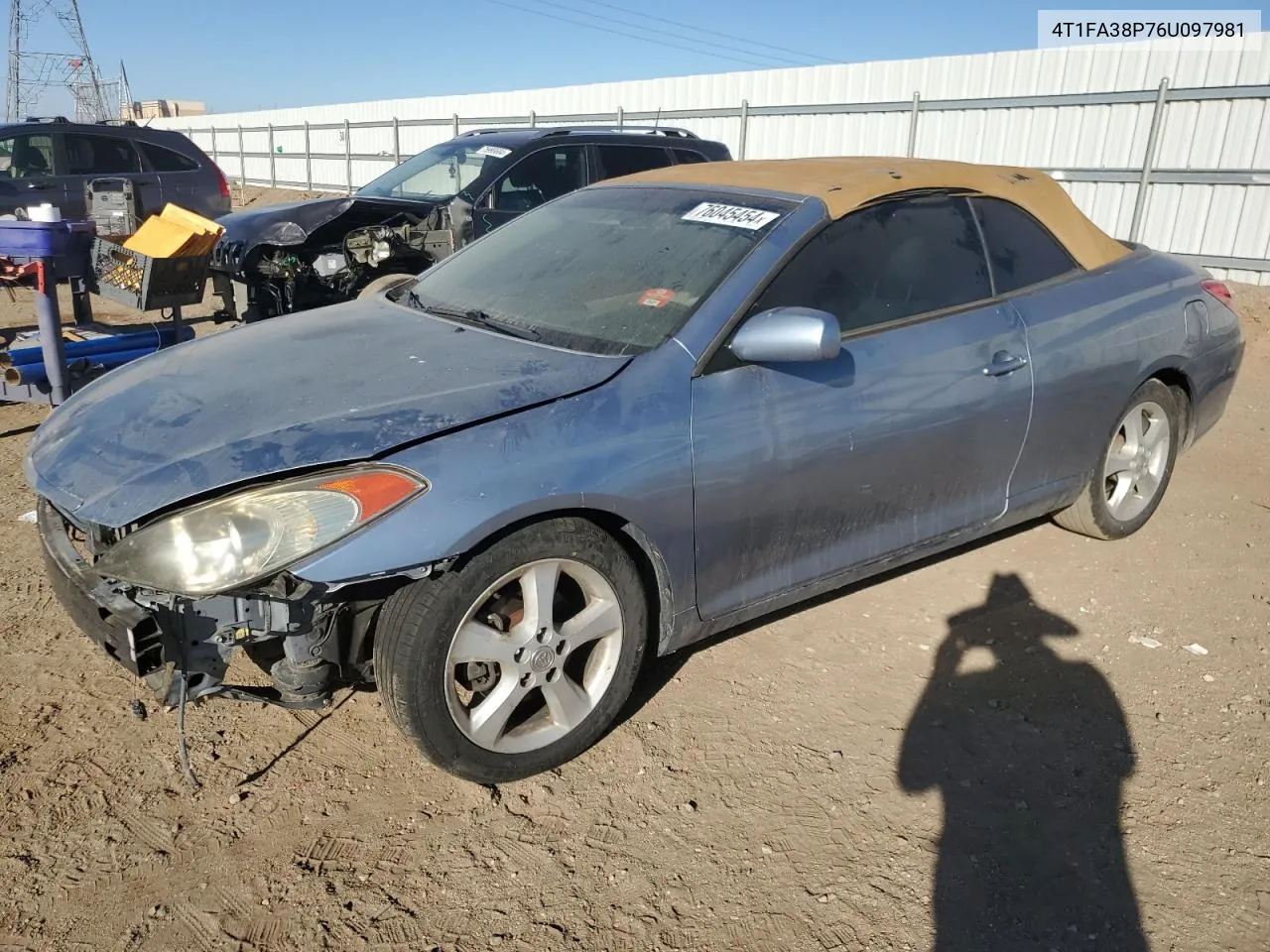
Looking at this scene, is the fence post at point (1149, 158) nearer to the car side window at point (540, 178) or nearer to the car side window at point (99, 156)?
the car side window at point (540, 178)

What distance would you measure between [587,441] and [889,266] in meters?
1.45

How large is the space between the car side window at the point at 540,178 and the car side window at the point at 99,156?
5.44 meters

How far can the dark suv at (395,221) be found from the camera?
7039mm

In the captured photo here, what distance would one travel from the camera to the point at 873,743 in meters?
2.95

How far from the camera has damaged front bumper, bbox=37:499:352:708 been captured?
2268 mm

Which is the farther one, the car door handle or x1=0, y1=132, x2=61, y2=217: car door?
x1=0, y1=132, x2=61, y2=217: car door

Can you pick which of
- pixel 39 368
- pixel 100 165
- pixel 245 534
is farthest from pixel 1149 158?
pixel 100 165

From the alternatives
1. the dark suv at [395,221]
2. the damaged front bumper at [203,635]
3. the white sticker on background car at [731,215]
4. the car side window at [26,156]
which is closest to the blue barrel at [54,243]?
the dark suv at [395,221]

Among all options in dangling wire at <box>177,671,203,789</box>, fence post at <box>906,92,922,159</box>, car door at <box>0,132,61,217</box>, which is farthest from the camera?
fence post at <box>906,92,922,159</box>

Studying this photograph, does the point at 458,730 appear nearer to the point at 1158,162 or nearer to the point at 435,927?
the point at 435,927

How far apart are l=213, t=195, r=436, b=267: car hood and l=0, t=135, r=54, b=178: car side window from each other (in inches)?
161

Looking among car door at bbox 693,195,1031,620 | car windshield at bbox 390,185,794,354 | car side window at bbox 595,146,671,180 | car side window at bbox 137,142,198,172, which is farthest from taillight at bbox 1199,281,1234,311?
car side window at bbox 137,142,198,172

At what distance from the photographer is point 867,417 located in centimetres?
308

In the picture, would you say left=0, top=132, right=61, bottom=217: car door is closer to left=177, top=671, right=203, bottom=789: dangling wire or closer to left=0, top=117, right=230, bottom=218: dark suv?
left=0, top=117, right=230, bottom=218: dark suv
